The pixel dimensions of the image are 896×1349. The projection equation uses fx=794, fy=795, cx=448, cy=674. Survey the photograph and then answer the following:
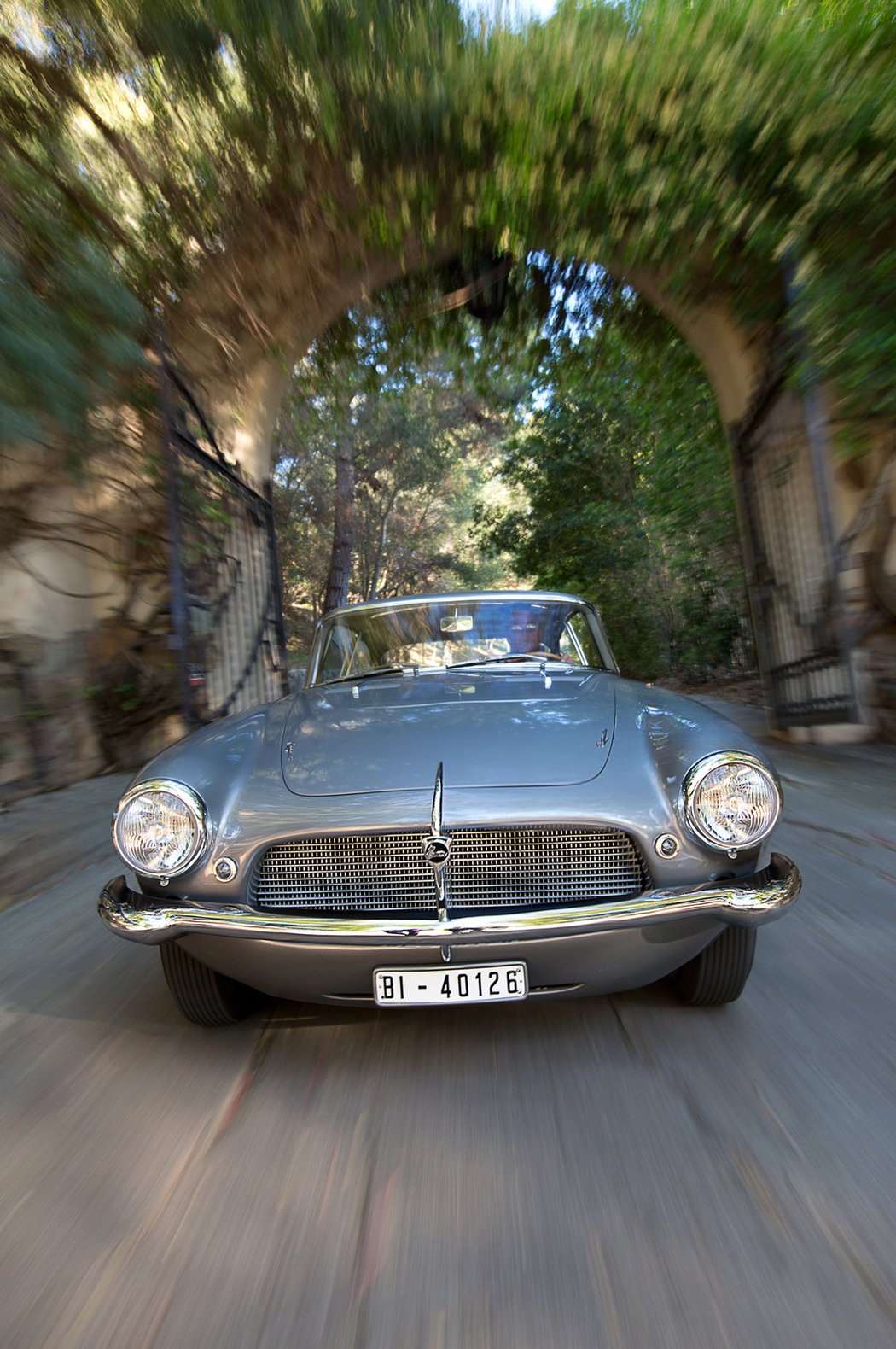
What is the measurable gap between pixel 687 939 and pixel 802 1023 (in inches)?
20.0

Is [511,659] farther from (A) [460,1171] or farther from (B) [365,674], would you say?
(A) [460,1171]

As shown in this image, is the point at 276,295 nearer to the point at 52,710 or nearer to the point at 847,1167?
the point at 52,710

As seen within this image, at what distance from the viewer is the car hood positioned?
2.11 metres

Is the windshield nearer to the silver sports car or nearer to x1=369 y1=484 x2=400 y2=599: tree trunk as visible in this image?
the silver sports car

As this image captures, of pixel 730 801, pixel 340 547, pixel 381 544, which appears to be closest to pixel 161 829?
pixel 730 801

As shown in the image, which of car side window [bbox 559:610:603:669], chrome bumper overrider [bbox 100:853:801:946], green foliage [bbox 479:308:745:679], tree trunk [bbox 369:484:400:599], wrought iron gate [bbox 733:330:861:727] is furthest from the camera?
tree trunk [bbox 369:484:400:599]

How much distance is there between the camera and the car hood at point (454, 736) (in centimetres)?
211

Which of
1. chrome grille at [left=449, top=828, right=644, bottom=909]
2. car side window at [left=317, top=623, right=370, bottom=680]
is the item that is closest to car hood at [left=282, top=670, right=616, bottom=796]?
chrome grille at [left=449, top=828, right=644, bottom=909]

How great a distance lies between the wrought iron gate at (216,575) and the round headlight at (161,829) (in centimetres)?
321

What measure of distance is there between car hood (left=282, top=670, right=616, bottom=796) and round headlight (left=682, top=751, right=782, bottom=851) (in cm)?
26

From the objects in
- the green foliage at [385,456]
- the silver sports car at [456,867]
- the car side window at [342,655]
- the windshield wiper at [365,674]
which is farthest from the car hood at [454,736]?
the green foliage at [385,456]

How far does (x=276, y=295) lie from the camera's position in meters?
7.39

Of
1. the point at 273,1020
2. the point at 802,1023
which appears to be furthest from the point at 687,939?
the point at 273,1020

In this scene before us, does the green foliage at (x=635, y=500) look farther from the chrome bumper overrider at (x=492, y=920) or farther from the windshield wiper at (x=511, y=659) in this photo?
the chrome bumper overrider at (x=492, y=920)
